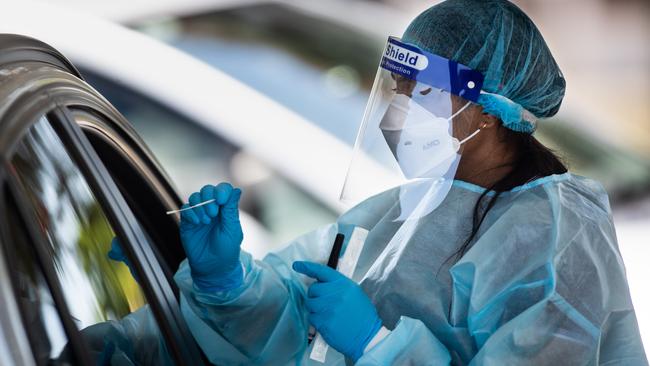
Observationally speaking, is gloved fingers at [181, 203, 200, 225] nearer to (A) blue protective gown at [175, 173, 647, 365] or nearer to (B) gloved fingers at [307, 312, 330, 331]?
(A) blue protective gown at [175, 173, 647, 365]

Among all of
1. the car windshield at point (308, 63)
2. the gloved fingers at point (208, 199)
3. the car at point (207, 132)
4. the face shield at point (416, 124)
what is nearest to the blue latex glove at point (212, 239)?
the gloved fingers at point (208, 199)

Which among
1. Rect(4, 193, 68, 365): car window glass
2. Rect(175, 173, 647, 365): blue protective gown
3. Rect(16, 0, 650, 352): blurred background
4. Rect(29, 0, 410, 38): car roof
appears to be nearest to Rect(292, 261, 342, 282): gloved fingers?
Rect(175, 173, 647, 365): blue protective gown

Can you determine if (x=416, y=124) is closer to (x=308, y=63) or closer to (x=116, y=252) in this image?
(x=116, y=252)

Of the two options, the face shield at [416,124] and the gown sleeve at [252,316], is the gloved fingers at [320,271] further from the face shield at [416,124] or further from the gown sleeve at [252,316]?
the face shield at [416,124]

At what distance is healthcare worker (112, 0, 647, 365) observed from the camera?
1.74 m

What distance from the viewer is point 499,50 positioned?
1.94m

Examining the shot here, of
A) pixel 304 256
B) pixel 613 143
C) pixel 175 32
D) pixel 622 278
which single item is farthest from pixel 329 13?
pixel 622 278

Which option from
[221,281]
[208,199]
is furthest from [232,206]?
[221,281]

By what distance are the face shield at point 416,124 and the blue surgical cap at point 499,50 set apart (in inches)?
1.5

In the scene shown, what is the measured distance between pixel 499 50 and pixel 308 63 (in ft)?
13.0

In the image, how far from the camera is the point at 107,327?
60.2 inches

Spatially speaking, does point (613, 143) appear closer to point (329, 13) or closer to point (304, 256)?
point (329, 13)

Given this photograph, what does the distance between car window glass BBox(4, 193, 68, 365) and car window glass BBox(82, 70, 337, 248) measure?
11.6ft

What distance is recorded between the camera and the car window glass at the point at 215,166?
4.78 meters
